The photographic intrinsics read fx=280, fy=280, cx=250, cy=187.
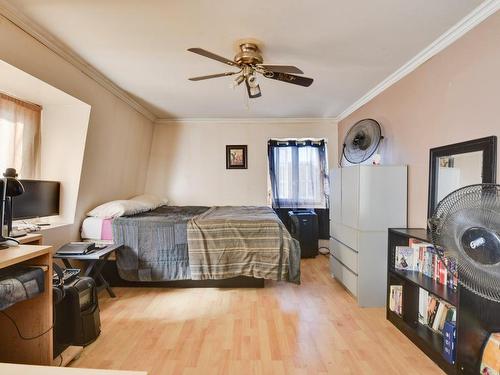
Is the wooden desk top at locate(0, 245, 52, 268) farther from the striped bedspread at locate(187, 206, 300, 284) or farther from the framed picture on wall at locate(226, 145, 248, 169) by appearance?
the framed picture on wall at locate(226, 145, 248, 169)

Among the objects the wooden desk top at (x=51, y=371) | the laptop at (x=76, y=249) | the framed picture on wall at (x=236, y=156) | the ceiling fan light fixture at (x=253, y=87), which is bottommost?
the laptop at (x=76, y=249)

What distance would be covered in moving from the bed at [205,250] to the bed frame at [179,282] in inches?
3.8

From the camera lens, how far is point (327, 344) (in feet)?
6.72

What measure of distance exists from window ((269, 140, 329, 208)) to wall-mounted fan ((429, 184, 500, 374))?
3147mm

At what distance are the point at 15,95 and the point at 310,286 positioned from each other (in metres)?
3.49

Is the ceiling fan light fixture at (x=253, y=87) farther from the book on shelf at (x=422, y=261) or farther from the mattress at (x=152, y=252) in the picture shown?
the book on shelf at (x=422, y=261)

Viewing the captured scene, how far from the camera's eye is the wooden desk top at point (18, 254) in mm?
1278

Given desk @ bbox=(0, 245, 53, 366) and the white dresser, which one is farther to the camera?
the white dresser

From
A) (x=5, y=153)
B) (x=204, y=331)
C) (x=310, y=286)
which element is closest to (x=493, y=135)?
(x=310, y=286)

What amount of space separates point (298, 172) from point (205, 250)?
92.5 inches

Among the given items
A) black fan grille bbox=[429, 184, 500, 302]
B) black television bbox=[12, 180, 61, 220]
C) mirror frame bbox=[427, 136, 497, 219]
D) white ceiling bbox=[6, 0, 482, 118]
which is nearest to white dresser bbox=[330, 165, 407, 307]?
mirror frame bbox=[427, 136, 497, 219]

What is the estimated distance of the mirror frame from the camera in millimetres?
1733

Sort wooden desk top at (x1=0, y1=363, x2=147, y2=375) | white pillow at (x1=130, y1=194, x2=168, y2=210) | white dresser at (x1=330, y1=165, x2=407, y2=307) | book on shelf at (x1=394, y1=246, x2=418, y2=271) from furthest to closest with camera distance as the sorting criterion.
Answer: white pillow at (x1=130, y1=194, x2=168, y2=210)
white dresser at (x1=330, y1=165, x2=407, y2=307)
book on shelf at (x1=394, y1=246, x2=418, y2=271)
wooden desk top at (x1=0, y1=363, x2=147, y2=375)

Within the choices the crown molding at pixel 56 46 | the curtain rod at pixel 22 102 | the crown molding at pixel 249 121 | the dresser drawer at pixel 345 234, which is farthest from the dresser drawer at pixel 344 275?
the curtain rod at pixel 22 102
